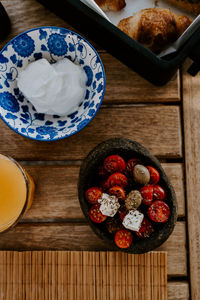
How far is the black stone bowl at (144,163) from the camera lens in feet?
2.15

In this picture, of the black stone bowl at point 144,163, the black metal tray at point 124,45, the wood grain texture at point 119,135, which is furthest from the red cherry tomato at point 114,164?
the black metal tray at point 124,45

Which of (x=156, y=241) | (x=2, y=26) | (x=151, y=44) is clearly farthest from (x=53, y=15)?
(x=156, y=241)

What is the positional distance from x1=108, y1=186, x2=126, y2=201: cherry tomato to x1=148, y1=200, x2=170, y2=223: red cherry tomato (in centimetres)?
7

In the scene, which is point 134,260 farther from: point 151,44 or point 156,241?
point 151,44

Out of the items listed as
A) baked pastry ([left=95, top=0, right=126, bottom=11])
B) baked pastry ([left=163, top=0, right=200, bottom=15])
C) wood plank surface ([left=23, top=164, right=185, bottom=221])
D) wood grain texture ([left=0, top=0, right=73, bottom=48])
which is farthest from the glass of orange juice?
baked pastry ([left=163, top=0, right=200, bottom=15])

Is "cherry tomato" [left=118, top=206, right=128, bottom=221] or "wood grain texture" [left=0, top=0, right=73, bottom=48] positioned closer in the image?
"cherry tomato" [left=118, top=206, right=128, bottom=221]

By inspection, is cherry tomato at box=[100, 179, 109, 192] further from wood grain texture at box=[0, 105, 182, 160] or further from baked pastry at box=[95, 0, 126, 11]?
baked pastry at box=[95, 0, 126, 11]

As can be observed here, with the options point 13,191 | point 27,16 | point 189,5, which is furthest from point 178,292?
point 27,16

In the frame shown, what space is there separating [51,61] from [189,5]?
1.23ft

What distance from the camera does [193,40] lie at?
651 mm

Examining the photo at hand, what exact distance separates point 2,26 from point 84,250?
62 cm

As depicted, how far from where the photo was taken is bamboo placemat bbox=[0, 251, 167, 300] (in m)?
0.76

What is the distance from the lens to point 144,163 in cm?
71

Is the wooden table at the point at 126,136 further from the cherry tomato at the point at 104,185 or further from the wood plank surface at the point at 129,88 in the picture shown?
the cherry tomato at the point at 104,185
